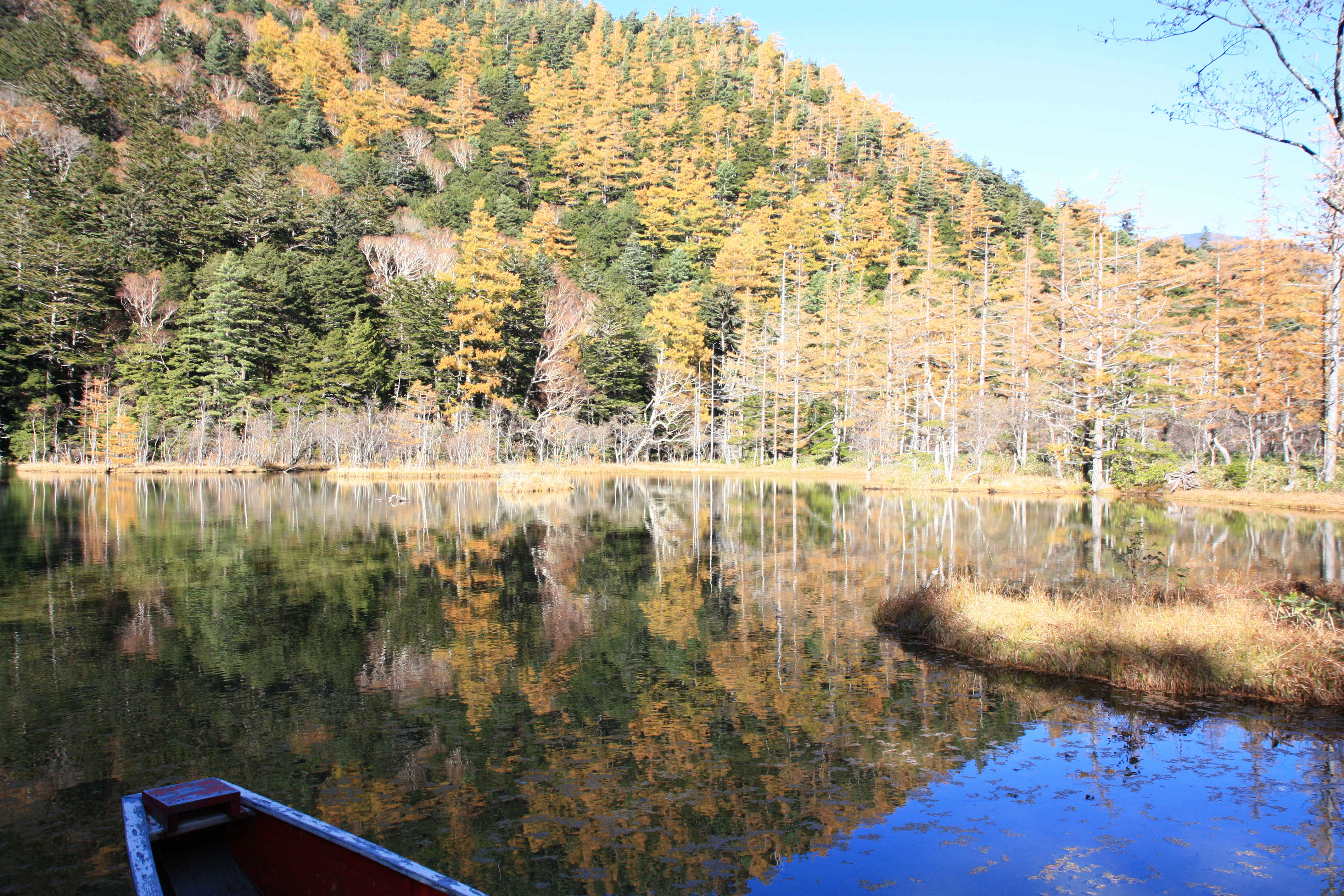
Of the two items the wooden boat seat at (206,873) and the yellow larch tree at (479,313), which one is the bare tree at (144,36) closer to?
the yellow larch tree at (479,313)

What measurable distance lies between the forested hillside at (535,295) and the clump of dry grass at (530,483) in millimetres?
6860

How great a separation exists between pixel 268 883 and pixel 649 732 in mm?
3465

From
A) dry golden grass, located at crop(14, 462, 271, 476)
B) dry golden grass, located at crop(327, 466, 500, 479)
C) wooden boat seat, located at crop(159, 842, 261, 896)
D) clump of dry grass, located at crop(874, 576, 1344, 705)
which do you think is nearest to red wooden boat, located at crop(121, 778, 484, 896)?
wooden boat seat, located at crop(159, 842, 261, 896)

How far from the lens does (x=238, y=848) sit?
3918mm

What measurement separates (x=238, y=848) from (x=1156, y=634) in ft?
28.3

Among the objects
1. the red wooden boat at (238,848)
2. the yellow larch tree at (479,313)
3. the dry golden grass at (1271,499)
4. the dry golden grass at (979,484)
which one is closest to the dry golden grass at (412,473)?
the yellow larch tree at (479,313)

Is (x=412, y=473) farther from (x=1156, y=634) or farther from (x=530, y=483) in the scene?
(x=1156, y=634)

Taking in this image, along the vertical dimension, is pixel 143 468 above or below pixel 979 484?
above

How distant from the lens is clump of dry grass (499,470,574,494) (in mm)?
30344

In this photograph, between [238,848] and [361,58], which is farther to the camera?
[361,58]

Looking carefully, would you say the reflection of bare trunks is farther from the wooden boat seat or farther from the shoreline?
the wooden boat seat

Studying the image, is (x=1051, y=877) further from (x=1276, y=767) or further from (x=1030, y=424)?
(x=1030, y=424)

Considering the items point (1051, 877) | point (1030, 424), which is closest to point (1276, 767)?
point (1051, 877)

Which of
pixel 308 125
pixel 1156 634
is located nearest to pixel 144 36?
pixel 308 125
